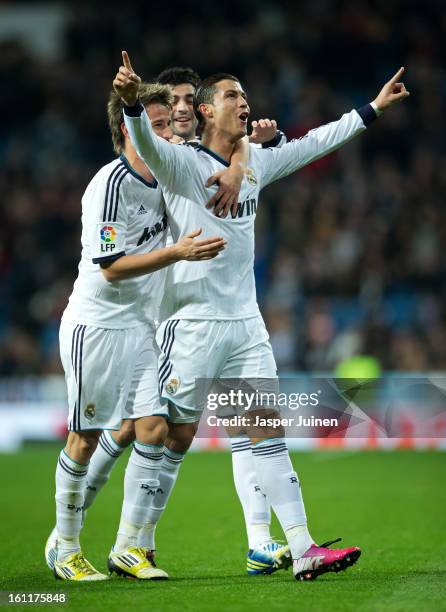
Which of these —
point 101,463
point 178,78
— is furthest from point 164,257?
point 178,78

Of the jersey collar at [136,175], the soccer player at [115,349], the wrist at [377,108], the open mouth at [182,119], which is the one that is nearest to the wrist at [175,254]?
the soccer player at [115,349]

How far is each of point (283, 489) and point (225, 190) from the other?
5.27ft

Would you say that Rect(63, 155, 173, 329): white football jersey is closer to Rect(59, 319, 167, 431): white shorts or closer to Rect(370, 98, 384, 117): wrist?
Rect(59, 319, 167, 431): white shorts

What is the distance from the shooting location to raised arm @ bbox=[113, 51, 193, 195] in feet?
17.2

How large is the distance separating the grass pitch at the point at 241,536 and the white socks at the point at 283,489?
246mm

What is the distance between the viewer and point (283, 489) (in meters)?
5.77

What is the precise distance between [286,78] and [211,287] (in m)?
12.3

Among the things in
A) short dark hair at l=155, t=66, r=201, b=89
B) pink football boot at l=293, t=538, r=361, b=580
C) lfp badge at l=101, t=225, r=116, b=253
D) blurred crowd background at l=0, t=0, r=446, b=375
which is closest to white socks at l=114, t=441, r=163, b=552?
pink football boot at l=293, t=538, r=361, b=580

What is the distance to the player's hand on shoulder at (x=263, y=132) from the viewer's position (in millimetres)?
6459

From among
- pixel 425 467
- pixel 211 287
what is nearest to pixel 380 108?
pixel 211 287

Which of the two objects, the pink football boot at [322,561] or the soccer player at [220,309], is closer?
the pink football boot at [322,561]

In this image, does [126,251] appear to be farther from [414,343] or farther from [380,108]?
[414,343]

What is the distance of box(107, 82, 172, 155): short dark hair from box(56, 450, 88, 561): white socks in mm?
1754

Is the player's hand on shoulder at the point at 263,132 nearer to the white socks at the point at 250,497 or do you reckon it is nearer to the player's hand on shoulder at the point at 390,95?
the player's hand on shoulder at the point at 390,95
